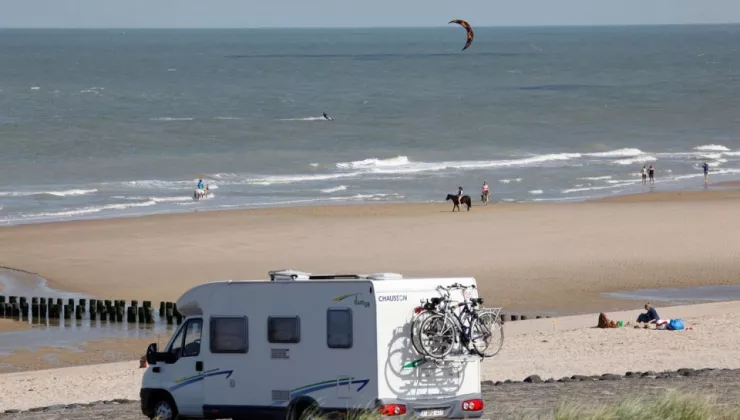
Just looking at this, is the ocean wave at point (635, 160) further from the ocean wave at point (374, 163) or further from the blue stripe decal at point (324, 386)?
the blue stripe decal at point (324, 386)

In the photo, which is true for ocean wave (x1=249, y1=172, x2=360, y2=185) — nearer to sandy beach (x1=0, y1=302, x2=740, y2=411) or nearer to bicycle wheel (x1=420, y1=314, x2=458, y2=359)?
sandy beach (x1=0, y1=302, x2=740, y2=411)

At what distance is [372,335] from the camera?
14773 millimetres

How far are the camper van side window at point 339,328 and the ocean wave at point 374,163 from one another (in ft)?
175

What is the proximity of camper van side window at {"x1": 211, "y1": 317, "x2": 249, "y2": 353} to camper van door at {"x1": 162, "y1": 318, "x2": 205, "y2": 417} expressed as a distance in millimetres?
299

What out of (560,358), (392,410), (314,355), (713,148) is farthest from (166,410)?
(713,148)

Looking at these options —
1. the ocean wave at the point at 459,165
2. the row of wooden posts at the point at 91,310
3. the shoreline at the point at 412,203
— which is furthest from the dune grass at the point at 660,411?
the ocean wave at the point at 459,165

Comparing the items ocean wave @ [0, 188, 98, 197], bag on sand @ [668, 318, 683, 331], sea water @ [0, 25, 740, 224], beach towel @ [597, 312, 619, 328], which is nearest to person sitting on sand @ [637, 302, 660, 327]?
bag on sand @ [668, 318, 683, 331]

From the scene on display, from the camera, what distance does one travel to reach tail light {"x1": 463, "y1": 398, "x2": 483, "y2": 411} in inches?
604

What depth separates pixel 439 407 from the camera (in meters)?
15.2

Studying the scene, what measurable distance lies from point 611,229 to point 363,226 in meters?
8.40

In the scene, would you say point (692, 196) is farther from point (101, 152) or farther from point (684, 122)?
point (684, 122)

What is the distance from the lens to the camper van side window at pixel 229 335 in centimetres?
1570

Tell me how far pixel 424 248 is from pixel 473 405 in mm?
23417

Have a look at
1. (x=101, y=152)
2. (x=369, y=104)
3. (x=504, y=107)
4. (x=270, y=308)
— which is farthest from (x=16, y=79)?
(x=270, y=308)
